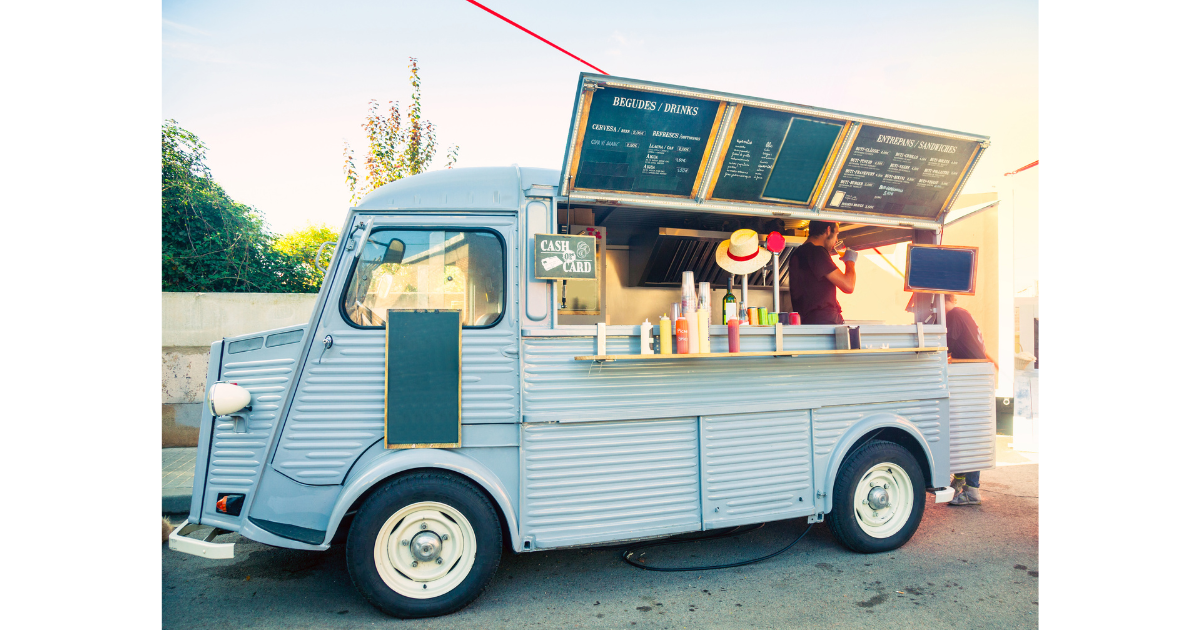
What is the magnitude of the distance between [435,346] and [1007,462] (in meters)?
7.77

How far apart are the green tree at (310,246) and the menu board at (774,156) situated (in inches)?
289

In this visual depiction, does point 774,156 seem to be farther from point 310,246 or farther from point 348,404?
point 310,246

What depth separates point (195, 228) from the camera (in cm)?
934

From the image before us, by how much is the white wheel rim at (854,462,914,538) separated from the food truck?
0.02 metres

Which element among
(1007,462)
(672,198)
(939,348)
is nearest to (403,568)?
(672,198)

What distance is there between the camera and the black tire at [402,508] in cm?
321

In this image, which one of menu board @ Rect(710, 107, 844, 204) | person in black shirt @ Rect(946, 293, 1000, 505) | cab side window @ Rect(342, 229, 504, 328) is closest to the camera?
cab side window @ Rect(342, 229, 504, 328)

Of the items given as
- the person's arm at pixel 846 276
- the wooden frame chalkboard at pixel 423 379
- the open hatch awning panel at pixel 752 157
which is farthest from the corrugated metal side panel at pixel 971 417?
the wooden frame chalkboard at pixel 423 379

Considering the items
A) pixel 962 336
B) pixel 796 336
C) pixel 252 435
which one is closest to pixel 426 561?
pixel 252 435

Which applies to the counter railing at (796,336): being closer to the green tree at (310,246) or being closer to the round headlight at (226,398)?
the round headlight at (226,398)

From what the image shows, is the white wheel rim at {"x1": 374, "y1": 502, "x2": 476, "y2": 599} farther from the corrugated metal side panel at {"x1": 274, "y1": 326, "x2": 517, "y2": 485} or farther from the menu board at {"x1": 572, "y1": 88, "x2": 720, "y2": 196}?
the menu board at {"x1": 572, "y1": 88, "x2": 720, "y2": 196}

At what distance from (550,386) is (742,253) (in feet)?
6.83

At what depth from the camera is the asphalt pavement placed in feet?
10.9

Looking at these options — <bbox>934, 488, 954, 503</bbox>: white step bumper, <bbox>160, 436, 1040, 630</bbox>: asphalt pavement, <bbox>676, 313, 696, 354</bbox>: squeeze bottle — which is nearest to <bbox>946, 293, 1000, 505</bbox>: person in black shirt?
<bbox>934, 488, 954, 503</bbox>: white step bumper
